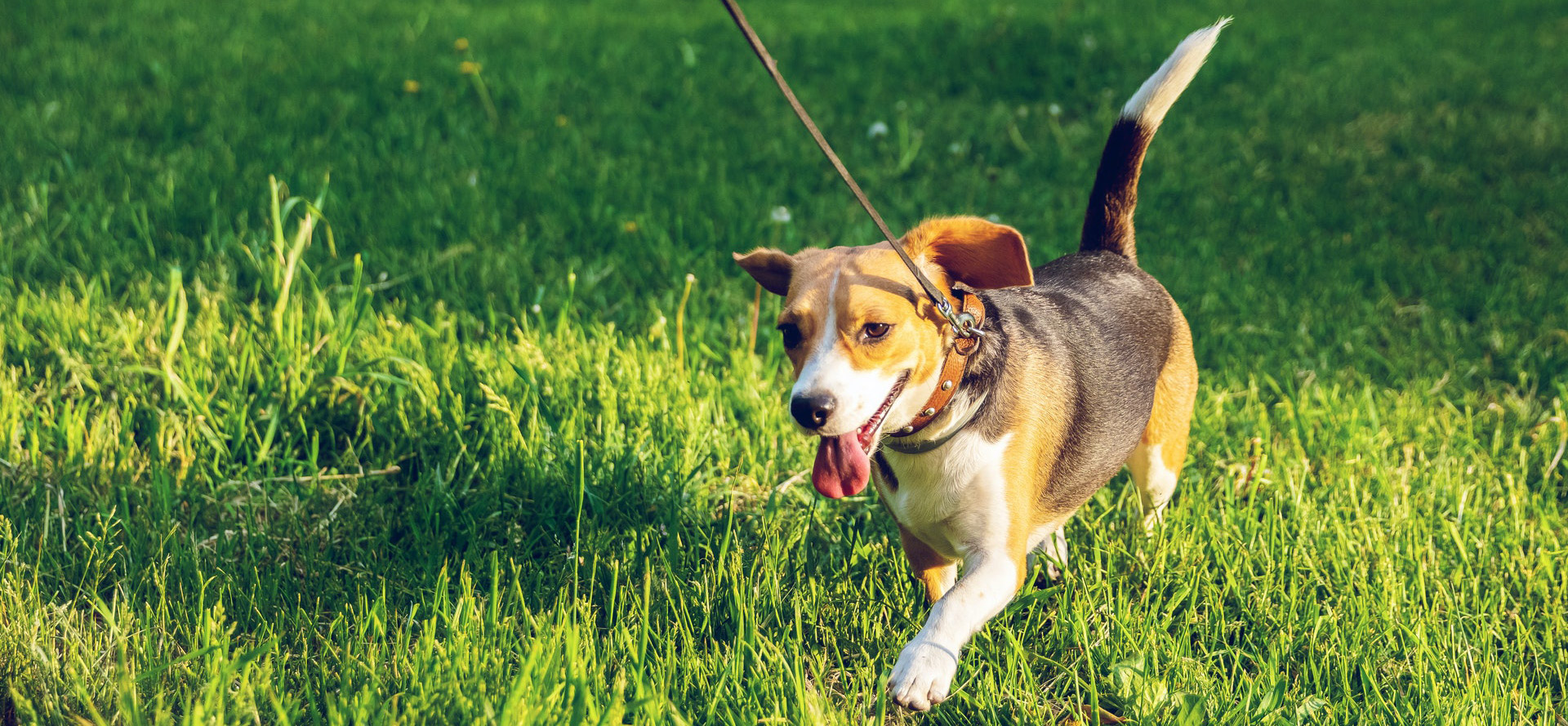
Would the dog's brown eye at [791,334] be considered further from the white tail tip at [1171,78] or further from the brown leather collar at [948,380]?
the white tail tip at [1171,78]

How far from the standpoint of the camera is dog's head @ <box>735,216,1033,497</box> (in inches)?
84.9

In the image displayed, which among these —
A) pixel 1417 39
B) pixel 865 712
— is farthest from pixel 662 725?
pixel 1417 39

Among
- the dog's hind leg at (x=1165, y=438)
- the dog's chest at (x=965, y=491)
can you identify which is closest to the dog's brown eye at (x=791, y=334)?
the dog's chest at (x=965, y=491)

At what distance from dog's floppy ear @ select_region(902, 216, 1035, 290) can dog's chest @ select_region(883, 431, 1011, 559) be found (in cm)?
34

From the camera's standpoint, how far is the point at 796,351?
2.36m

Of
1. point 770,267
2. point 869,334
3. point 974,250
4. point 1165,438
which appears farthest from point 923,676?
point 1165,438

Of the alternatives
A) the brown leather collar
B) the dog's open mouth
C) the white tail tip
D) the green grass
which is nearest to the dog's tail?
the white tail tip

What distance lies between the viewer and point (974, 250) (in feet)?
7.73

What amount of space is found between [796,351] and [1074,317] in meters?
0.85

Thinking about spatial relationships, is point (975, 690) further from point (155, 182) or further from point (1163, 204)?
point (155, 182)

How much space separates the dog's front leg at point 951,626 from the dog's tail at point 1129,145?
1.24 metres

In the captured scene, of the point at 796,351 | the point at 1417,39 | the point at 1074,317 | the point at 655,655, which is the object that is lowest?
the point at 1417,39

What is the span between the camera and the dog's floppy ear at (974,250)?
2295mm

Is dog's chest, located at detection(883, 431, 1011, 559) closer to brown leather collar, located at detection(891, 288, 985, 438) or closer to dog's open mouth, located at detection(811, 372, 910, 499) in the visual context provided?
brown leather collar, located at detection(891, 288, 985, 438)
